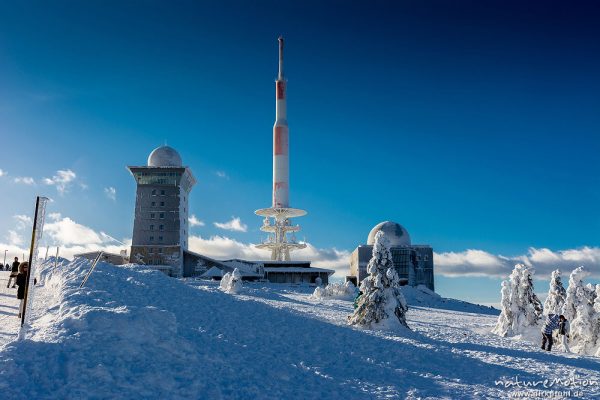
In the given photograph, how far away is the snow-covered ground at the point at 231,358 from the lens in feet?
35.7

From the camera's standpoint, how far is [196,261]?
76500 millimetres

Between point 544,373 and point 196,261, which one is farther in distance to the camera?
point 196,261

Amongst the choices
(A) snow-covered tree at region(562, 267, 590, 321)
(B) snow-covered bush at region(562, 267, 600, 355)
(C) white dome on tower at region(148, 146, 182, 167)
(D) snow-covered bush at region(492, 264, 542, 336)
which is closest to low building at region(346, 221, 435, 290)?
(C) white dome on tower at region(148, 146, 182, 167)

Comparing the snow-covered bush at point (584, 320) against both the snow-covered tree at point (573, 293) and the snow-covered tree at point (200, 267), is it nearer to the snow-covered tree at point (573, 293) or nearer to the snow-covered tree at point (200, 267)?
the snow-covered tree at point (573, 293)

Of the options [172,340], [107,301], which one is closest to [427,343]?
[172,340]

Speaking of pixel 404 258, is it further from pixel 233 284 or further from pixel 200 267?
pixel 233 284

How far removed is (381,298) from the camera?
75.4ft

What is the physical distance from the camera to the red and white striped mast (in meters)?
86.1

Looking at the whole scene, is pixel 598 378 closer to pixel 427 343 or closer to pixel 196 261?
pixel 427 343

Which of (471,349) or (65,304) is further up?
(65,304)

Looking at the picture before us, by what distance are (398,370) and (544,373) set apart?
4387 mm

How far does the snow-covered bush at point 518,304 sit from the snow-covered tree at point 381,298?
9952mm

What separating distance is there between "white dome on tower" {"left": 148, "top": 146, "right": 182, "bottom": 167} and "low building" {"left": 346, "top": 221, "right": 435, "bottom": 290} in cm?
3277

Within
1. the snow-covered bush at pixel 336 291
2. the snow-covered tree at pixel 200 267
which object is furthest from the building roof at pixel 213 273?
the snow-covered bush at pixel 336 291
